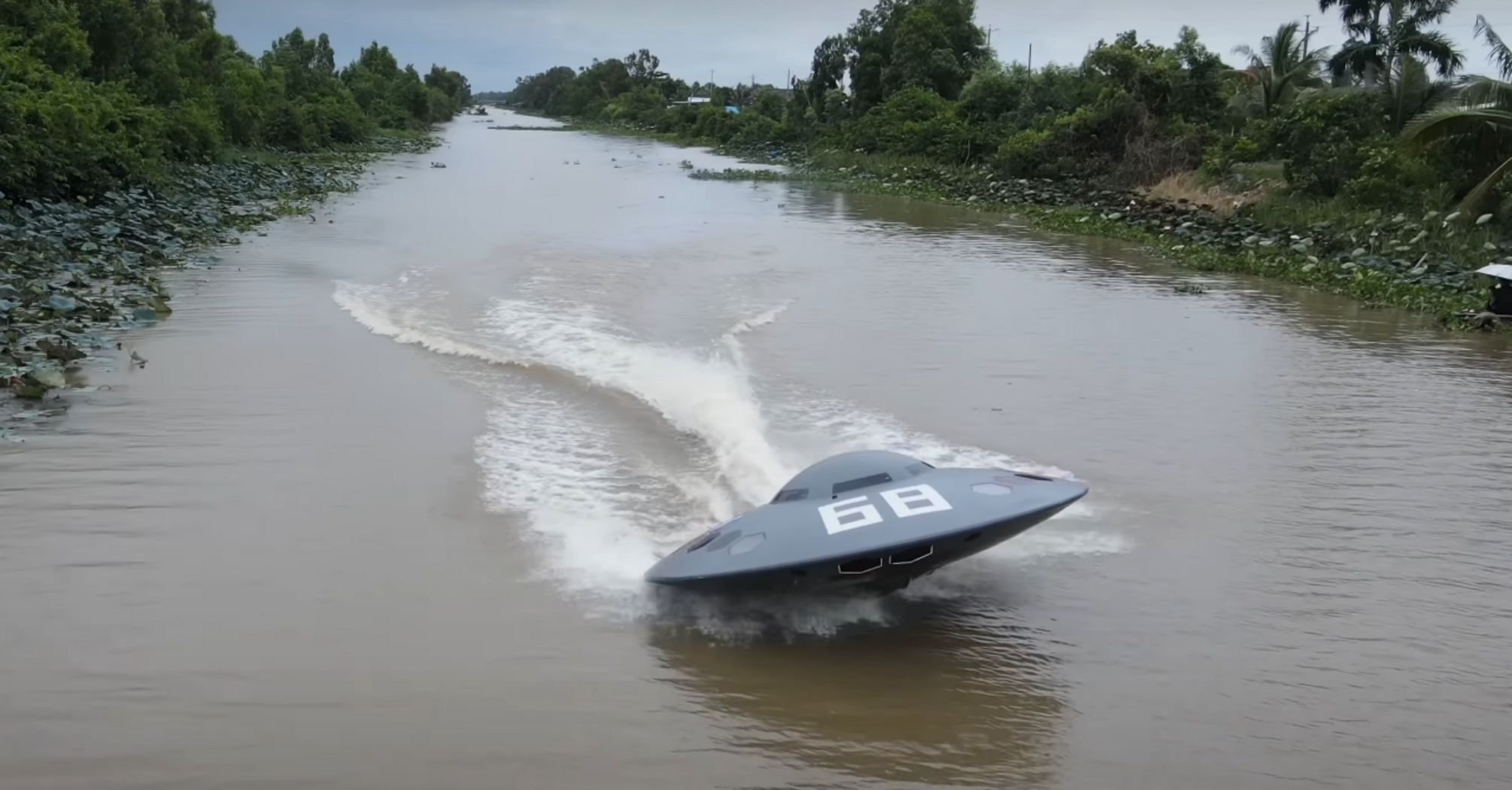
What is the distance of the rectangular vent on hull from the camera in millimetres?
5797

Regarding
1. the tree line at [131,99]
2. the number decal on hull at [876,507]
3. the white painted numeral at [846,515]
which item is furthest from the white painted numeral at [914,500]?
the tree line at [131,99]

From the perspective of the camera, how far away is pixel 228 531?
21.0 ft

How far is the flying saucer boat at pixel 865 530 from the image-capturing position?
5.16 meters

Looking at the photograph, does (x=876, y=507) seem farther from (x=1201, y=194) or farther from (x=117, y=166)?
(x=1201, y=194)

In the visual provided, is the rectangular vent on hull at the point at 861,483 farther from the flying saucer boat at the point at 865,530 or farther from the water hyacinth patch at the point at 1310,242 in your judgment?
the water hyacinth patch at the point at 1310,242

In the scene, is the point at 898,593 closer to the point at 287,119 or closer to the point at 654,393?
the point at 654,393

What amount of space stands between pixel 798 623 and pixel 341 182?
30.1 meters

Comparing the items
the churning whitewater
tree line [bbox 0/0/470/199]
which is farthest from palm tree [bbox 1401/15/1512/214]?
tree line [bbox 0/0/470/199]

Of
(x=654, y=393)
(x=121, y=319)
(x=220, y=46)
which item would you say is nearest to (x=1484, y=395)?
(x=654, y=393)

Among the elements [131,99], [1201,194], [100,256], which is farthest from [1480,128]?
[131,99]

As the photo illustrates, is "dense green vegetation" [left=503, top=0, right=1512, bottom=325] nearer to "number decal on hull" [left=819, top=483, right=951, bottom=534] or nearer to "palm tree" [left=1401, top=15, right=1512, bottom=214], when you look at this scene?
"palm tree" [left=1401, top=15, right=1512, bottom=214]

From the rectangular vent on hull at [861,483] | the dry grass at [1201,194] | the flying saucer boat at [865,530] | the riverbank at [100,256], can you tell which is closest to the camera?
the flying saucer boat at [865,530]

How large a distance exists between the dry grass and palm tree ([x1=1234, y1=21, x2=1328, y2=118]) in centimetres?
661

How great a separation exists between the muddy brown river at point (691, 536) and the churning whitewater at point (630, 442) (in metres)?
0.04
